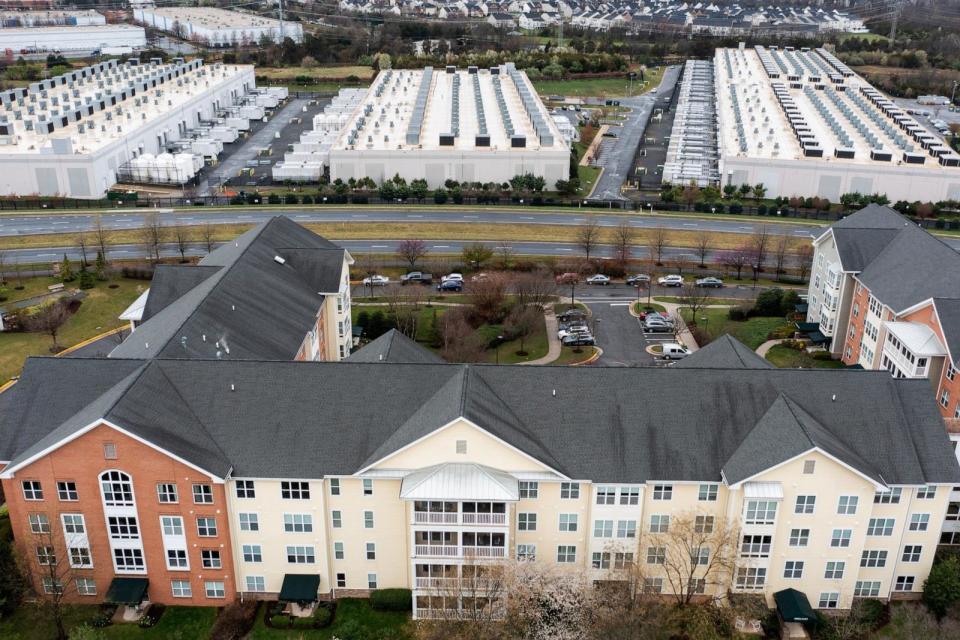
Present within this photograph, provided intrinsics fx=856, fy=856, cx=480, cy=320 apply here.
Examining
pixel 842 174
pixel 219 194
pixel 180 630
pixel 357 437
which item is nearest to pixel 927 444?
pixel 357 437

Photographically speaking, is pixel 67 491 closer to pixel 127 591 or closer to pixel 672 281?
pixel 127 591

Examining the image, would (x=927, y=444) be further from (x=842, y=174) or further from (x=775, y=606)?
(x=842, y=174)

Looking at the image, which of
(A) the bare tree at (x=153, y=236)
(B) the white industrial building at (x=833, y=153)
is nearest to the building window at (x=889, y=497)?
(A) the bare tree at (x=153, y=236)

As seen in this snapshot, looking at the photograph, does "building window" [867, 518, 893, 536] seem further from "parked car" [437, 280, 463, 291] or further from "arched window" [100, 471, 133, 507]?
"parked car" [437, 280, 463, 291]

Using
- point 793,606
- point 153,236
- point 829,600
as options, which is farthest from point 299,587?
point 153,236

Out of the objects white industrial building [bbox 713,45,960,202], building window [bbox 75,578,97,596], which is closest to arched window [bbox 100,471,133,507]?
building window [bbox 75,578,97,596]

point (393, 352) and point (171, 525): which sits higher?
point (393, 352)
